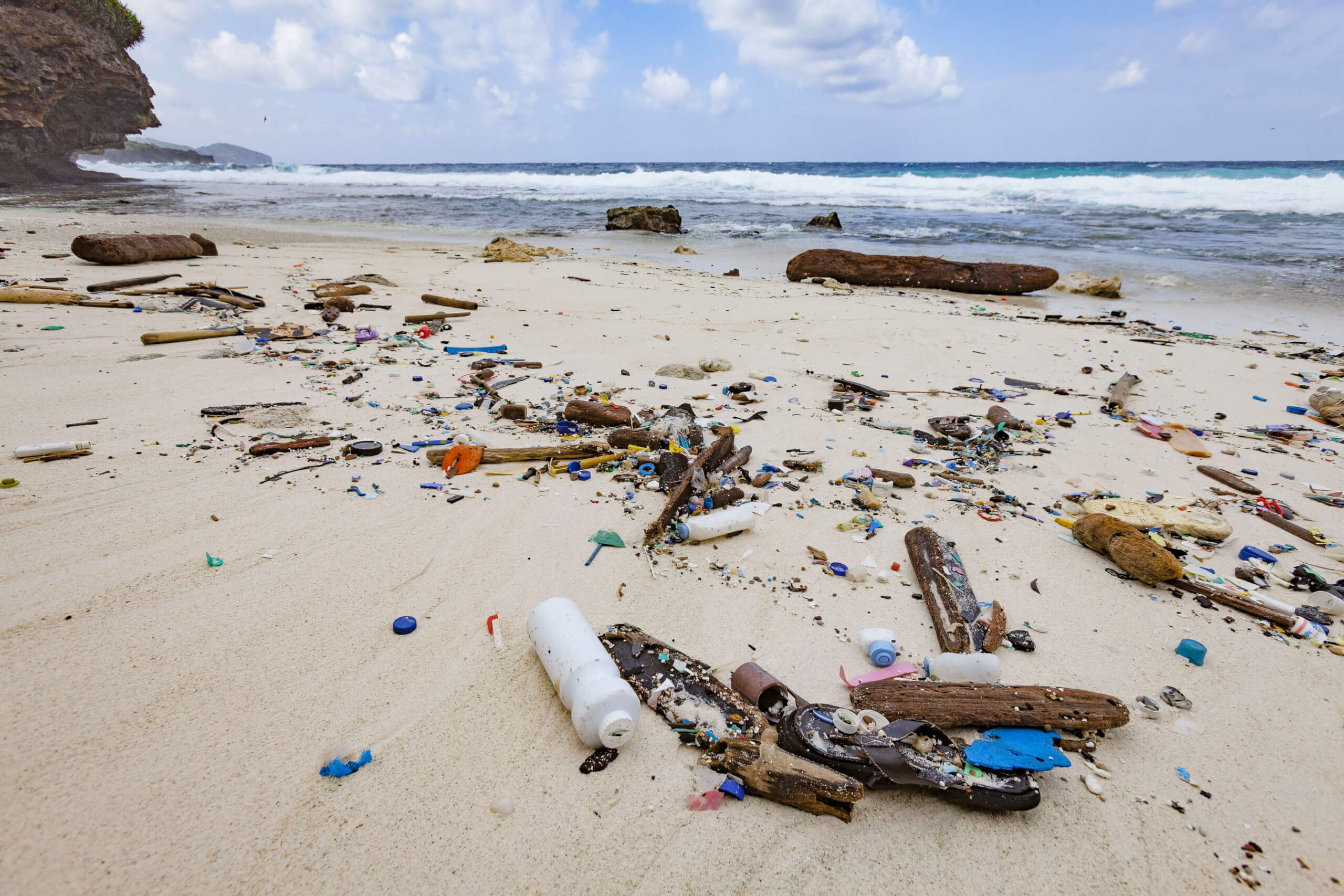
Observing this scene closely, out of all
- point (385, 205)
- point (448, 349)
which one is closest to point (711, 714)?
point (448, 349)

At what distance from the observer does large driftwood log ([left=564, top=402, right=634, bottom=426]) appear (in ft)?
12.6

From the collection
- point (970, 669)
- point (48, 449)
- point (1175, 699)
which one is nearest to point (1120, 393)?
point (1175, 699)

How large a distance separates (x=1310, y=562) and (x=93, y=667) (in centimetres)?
497

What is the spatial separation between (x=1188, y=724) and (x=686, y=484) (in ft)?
6.84

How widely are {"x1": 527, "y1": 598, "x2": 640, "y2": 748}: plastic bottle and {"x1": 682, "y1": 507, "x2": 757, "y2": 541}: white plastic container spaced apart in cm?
79

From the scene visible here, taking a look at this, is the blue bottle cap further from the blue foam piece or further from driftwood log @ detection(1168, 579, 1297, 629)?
driftwood log @ detection(1168, 579, 1297, 629)

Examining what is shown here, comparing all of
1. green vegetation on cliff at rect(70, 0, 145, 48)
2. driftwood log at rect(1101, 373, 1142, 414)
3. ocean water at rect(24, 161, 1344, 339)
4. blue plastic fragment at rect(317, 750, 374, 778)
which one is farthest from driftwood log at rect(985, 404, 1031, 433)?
green vegetation on cliff at rect(70, 0, 145, 48)

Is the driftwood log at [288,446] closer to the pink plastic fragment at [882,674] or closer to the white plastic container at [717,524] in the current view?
the white plastic container at [717,524]

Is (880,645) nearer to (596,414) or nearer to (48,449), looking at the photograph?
(596,414)

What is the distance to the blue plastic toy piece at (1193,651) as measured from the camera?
208 centimetres

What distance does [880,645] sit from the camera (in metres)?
2.07

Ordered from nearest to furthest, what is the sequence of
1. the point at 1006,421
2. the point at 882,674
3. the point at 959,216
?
the point at 882,674
the point at 1006,421
the point at 959,216

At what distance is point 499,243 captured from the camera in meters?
11.6

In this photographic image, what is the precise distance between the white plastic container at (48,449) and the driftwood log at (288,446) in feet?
2.64
